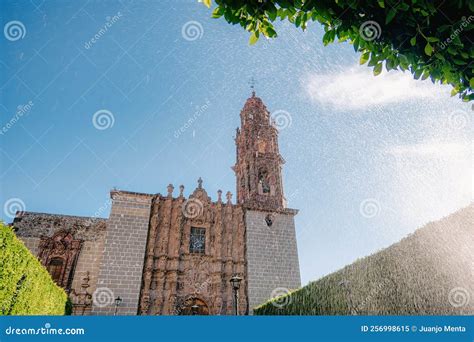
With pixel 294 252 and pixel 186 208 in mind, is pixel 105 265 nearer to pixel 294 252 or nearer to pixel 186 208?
pixel 186 208

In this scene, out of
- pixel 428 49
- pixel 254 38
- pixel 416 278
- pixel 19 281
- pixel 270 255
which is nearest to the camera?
pixel 428 49

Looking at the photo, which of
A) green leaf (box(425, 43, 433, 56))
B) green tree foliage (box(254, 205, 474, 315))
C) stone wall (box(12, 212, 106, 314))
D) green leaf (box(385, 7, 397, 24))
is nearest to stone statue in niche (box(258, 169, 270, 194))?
stone wall (box(12, 212, 106, 314))

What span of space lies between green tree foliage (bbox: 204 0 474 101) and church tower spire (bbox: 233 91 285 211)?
58.0 ft

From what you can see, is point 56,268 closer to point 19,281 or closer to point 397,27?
point 19,281

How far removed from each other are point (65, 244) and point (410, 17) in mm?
19916

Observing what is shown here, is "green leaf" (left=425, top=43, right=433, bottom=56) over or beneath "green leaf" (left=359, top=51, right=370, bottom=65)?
beneath

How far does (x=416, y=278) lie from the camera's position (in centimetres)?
787

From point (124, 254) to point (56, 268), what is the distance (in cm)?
391

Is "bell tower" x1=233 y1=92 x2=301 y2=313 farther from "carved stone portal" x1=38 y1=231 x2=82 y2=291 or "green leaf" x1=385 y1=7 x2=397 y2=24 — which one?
"green leaf" x1=385 y1=7 x2=397 y2=24

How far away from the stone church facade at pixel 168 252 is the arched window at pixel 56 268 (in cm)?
5

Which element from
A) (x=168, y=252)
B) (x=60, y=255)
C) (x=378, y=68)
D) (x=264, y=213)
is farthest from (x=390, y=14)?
(x=60, y=255)

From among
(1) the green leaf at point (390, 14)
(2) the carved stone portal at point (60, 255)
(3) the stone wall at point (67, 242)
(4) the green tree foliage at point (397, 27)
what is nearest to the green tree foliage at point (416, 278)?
(4) the green tree foliage at point (397, 27)

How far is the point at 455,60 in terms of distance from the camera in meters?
3.38

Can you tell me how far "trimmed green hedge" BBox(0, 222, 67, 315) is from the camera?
24.3ft
